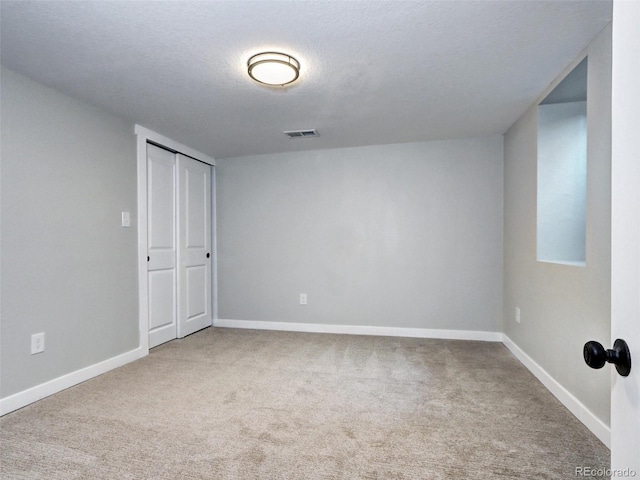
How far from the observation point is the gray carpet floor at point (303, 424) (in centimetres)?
160

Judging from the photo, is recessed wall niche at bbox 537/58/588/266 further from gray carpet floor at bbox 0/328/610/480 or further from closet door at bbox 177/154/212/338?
closet door at bbox 177/154/212/338

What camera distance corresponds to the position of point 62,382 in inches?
97.7

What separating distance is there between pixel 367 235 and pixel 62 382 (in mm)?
3032

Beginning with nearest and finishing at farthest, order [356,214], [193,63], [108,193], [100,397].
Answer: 1. [193,63]
2. [100,397]
3. [108,193]
4. [356,214]

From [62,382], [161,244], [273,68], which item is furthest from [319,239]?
[62,382]

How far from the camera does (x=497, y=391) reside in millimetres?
2416

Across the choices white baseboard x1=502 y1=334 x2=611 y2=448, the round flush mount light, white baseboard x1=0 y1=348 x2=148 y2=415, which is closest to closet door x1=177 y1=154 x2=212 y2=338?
white baseboard x1=0 y1=348 x2=148 y2=415

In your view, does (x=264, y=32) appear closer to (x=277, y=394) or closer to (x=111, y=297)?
(x=277, y=394)

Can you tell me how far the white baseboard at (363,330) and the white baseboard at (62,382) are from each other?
1.35 meters

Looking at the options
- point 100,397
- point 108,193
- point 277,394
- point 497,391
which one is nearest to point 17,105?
point 108,193

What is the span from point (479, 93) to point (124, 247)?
318 centimetres

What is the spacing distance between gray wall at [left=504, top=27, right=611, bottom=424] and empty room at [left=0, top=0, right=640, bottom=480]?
0.02 metres

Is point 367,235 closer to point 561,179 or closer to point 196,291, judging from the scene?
point 561,179

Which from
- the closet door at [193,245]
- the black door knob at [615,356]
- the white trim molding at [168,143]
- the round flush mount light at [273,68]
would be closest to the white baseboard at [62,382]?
the closet door at [193,245]
